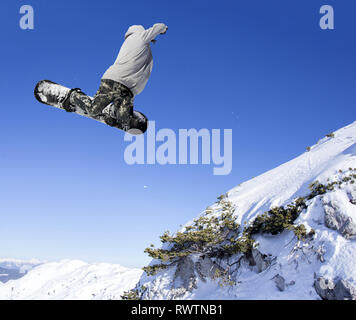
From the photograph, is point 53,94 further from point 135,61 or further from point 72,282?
point 72,282

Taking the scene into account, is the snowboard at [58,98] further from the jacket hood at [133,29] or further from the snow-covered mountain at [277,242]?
the snow-covered mountain at [277,242]

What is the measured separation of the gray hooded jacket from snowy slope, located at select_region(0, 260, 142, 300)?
22.1 meters

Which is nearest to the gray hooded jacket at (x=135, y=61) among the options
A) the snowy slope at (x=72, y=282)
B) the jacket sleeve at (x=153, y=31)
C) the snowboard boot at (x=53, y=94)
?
the jacket sleeve at (x=153, y=31)

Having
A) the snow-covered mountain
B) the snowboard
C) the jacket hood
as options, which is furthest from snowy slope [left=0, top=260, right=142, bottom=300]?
the jacket hood

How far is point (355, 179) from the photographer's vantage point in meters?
11.1

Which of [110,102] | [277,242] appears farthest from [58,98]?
[277,242]

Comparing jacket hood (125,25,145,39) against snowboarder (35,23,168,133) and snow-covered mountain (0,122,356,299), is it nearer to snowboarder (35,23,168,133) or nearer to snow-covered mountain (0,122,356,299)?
snowboarder (35,23,168,133)

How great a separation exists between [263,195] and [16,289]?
29.6 metres

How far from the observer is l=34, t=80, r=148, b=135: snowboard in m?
2.79

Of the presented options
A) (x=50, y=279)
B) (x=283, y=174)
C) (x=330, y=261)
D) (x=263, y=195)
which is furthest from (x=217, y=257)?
(x=50, y=279)

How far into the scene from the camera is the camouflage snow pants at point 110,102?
8.98ft
